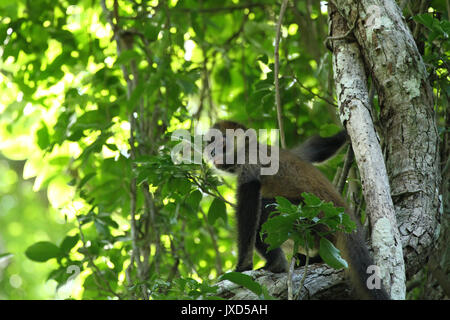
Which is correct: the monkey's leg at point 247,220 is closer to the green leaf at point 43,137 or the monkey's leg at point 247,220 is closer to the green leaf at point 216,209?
the green leaf at point 216,209

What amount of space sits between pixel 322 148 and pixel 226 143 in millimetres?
905

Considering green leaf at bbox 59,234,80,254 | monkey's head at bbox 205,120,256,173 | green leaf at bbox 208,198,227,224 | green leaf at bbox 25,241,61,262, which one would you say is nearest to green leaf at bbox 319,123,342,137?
monkey's head at bbox 205,120,256,173

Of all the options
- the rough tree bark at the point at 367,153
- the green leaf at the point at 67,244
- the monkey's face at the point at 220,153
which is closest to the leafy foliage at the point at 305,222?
the rough tree bark at the point at 367,153

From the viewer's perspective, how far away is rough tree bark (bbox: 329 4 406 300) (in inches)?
108

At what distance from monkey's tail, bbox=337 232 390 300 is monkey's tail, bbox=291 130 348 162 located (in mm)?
1616

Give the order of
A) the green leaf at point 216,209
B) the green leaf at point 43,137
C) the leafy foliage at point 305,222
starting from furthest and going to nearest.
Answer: the green leaf at point 43,137 → the green leaf at point 216,209 → the leafy foliage at point 305,222

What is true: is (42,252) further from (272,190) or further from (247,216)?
(272,190)

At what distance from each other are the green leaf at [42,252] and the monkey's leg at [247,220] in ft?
4.68

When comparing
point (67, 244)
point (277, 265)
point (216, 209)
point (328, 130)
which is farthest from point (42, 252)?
point (328, 130)

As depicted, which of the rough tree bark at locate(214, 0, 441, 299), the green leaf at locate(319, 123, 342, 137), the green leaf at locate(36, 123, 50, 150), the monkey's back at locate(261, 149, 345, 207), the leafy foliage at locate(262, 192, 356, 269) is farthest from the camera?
the green leaf at locate(36, 123, 50, 150)

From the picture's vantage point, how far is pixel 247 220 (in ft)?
14.5

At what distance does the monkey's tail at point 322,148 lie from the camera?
5051mm

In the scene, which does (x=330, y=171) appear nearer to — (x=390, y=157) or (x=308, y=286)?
(x=390, y=157)

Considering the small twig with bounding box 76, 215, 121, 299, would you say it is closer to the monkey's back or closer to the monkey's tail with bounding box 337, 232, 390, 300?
the monkey's back
